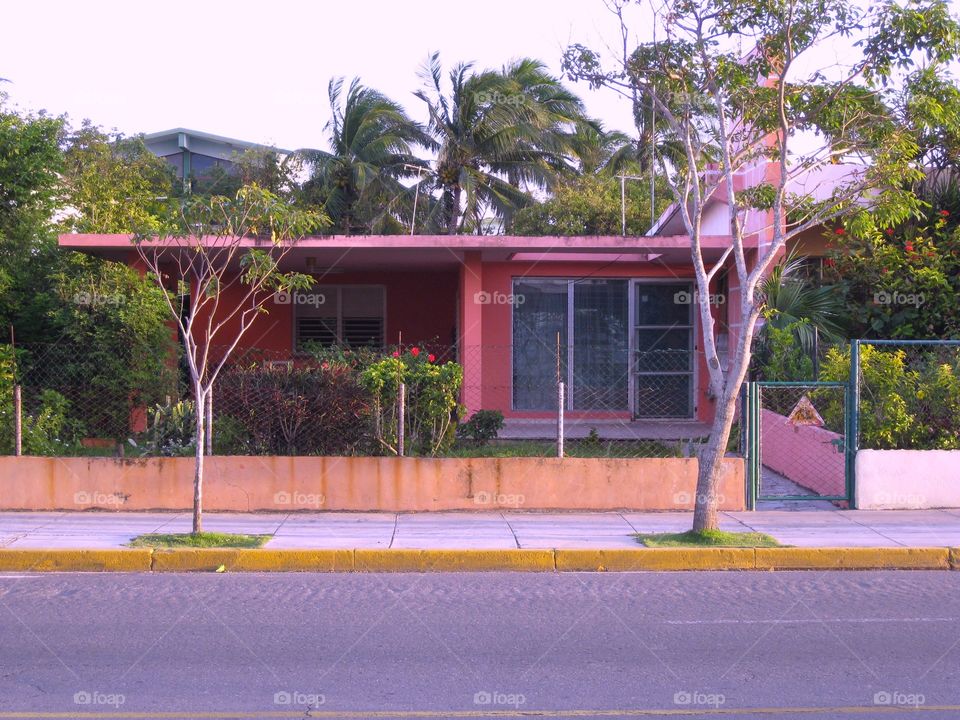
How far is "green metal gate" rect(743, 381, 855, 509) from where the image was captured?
1124 cm

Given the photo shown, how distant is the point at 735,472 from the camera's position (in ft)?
37.0

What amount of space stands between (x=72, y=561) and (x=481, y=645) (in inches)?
174

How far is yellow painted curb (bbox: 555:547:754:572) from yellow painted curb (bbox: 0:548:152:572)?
152 inches

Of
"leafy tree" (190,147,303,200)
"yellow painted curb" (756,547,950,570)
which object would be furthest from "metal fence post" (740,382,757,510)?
"leafy tree" (190,147,303,200)

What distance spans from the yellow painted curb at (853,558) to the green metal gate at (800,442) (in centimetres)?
217

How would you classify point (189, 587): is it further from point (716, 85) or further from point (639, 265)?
point (639, 265)

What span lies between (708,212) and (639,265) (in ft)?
14.8

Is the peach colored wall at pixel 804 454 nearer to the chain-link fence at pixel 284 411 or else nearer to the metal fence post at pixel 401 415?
the chain-link fence at pixel 284 411

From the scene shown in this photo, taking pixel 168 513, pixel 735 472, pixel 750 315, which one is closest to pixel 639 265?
pixel 735 472

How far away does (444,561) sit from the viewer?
8.89 metres

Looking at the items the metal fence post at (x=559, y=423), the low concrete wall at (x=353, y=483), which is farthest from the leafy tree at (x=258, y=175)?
the metal fence post at (x=559, y=423)

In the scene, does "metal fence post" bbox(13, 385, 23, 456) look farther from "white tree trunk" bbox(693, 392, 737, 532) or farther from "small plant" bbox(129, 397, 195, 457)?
"white tree trunk" bbox(693, 392, 737, 532)

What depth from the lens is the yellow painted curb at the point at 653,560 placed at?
29.2 feet

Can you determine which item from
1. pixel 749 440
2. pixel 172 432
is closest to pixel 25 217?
pixel 172 432
